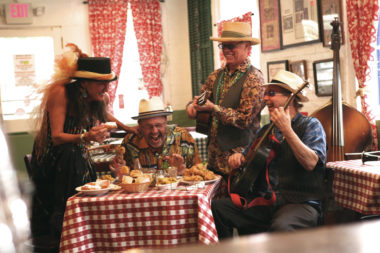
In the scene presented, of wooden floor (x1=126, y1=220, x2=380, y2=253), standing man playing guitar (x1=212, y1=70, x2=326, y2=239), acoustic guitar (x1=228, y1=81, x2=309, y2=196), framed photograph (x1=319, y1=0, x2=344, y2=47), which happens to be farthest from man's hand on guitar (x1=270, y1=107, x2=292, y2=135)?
framed photograph (x1=319, y1=0, x2=344, y2=47)

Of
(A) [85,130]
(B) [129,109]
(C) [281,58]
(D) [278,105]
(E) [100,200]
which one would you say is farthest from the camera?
(B) [129,109]

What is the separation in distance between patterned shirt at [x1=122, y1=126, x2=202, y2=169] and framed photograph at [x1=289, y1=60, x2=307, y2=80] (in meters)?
3.10

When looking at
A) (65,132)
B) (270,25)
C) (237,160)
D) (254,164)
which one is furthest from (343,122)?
(270,25)

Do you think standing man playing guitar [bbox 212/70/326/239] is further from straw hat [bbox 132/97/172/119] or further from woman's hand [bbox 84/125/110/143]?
woman's hand [bbox 84/125/110/143]

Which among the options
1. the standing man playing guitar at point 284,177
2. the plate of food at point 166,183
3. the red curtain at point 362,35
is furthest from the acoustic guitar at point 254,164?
the red curtain at point 362,35

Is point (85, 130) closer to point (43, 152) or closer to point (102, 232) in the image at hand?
point (43, 152)

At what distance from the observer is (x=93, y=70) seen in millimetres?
3457

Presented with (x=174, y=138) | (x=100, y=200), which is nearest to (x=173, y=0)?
(x=174, y=138)

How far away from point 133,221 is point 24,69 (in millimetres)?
6848

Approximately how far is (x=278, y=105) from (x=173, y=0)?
6729 mm

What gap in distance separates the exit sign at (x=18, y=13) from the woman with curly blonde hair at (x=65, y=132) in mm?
5556

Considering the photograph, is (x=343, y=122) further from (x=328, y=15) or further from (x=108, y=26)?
(x=108, y=26)

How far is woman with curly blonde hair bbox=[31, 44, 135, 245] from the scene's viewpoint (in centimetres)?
321

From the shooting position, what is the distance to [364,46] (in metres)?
5.03
